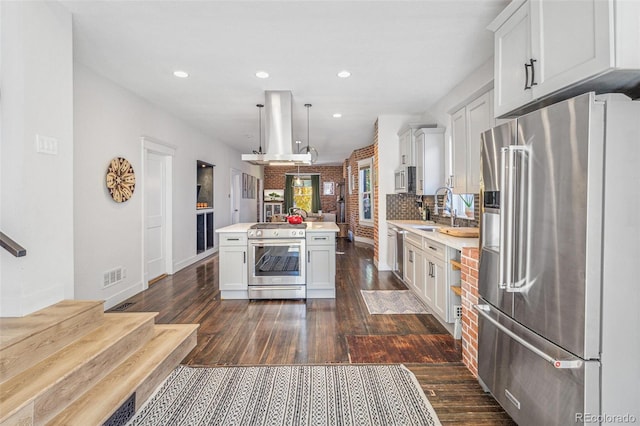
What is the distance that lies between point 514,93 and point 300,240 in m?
2.66

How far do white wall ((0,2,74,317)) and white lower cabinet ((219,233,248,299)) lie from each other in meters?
1.65

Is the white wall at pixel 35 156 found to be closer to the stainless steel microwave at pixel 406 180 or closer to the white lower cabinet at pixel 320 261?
the white lower cabinet at pixel 320 261

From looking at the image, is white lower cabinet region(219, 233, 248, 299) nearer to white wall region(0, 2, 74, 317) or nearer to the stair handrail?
white wall region(0, 2, 74, 317)

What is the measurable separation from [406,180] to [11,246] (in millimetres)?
4288

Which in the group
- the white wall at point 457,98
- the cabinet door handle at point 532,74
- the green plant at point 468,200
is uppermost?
the white wall at point 457,98

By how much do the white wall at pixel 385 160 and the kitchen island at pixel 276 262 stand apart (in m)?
1.65

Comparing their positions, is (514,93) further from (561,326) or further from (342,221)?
(342,221)

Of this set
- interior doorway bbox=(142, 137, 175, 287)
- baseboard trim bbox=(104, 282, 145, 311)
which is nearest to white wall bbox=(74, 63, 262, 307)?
baseboard trim bbox=(104, 282, 145, 311)

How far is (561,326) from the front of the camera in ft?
4.40

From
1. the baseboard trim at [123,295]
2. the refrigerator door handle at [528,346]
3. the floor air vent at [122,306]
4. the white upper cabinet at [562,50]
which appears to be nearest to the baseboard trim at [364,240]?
Result: the baseboard trim at [123,295]

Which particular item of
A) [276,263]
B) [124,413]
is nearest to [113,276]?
[276,263]

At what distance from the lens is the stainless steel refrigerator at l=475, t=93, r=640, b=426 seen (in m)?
1.24

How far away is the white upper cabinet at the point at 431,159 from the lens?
4250mm

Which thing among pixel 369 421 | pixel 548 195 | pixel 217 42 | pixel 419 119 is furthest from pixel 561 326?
pixel 419 119
